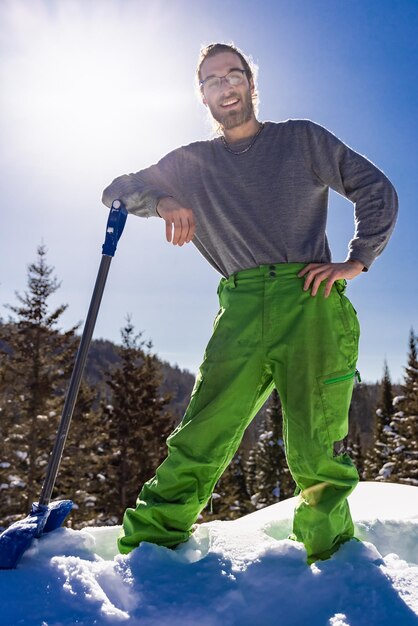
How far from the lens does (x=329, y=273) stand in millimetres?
2365

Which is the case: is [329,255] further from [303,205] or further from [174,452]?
[174,452]

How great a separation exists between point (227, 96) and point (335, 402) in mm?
1713

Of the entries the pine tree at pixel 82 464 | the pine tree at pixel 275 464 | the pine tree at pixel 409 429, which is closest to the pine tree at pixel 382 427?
the pine tree at pixel 409 429

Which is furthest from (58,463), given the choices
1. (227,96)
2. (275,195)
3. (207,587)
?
(227,96)

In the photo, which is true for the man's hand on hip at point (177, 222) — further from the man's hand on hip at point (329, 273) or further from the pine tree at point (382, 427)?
the pine tree at point (382, 427)

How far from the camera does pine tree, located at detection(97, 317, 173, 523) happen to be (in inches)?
876

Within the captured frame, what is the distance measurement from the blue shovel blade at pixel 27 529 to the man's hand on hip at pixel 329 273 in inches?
61.3

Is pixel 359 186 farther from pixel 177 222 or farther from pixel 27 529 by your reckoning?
pixel 27 529

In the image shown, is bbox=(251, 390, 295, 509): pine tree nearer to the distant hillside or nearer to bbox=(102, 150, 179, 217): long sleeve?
bbox=(102, 150, 179, 217): long sleeve

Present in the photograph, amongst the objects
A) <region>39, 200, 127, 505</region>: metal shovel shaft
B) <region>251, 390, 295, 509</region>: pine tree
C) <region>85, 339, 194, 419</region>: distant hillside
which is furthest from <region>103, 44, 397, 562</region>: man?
<region>85, 339, 194, 419</region>: distant hillside

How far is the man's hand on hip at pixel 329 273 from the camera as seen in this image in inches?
93.2

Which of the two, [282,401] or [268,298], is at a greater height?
[268,298]

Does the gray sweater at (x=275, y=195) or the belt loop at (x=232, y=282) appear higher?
the gray sweater at (x=275, y=195)

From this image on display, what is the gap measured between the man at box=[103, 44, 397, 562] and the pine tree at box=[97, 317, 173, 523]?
2056 centimetres
